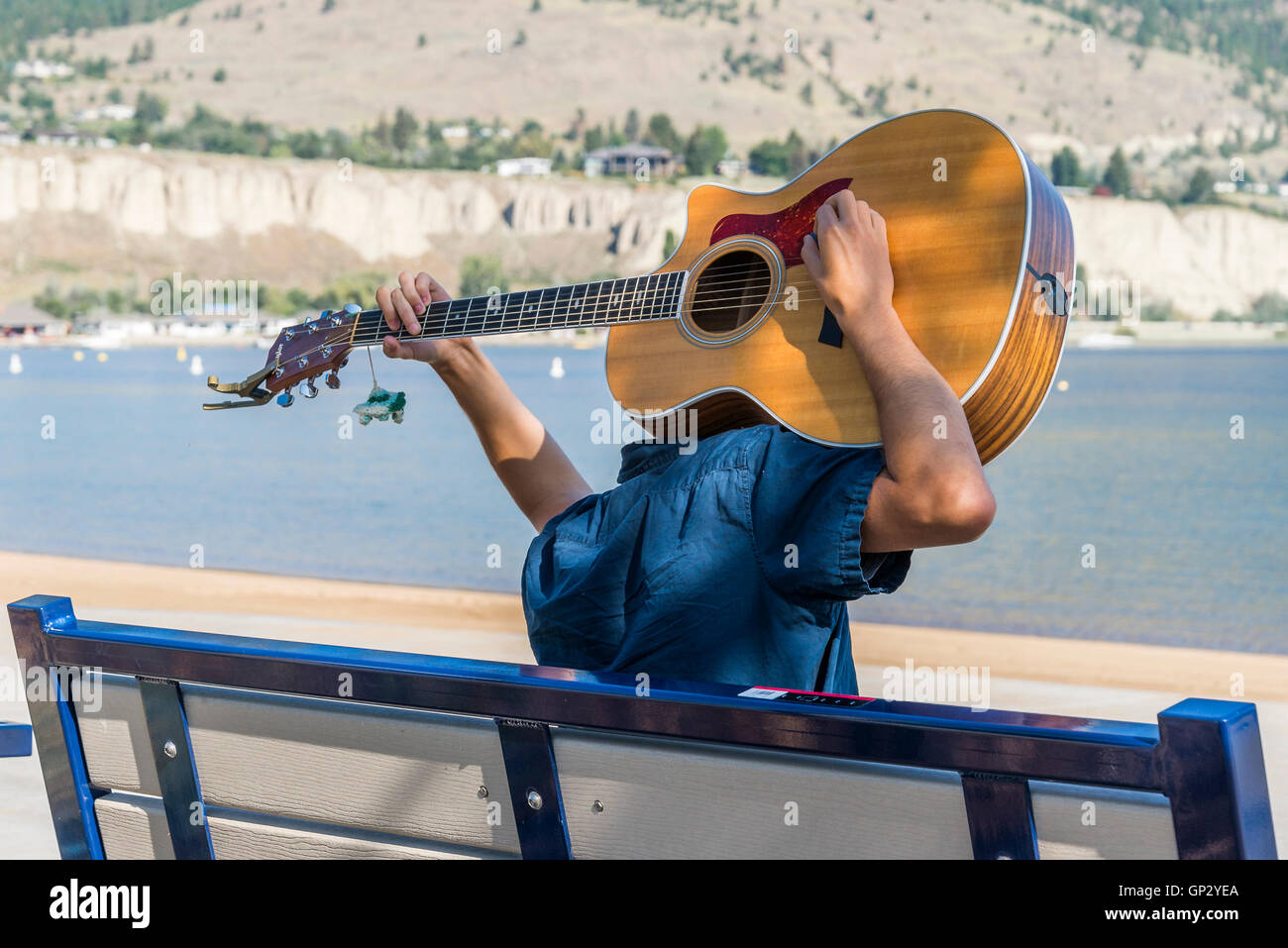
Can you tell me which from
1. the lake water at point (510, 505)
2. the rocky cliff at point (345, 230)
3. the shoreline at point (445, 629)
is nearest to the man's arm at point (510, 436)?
the shoreline at point (445, 629)

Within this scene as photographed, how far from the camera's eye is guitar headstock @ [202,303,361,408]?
2998 mm

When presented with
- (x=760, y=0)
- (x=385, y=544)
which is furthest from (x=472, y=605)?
(x=760, y=0)

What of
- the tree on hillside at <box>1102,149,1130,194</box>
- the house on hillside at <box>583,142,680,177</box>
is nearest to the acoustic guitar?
the tree on hillside at <box>1102,149,1130,194</box>

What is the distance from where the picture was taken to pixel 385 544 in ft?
66.7

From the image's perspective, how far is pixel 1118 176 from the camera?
9481 cm

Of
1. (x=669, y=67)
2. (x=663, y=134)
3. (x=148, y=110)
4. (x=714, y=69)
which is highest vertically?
(x=669, y=67)

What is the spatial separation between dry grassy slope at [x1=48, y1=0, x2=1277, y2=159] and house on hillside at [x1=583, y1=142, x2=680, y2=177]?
5.89m

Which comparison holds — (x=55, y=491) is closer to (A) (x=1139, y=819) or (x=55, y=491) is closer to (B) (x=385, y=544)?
(B) (x=385, y=544)

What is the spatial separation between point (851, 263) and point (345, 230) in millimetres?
93061

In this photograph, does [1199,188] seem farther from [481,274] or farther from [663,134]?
[481,274]

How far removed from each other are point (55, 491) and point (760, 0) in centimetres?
12815

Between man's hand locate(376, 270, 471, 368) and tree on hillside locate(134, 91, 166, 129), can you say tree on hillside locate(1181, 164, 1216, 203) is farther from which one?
man's hand locate(376, 270, 471, 368)

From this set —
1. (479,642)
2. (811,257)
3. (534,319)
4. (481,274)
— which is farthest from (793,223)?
(481,274)

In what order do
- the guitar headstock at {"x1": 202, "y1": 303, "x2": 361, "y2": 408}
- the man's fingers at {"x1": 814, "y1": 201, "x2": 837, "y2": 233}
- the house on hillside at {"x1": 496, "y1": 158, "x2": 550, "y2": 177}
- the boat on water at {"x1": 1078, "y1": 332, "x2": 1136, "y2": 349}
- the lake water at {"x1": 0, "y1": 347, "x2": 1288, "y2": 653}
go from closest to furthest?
the man's fingers at {"x1": 814, "y1": 201, "x2": 837, "y2": 233}, the guitar headstock at {"x1": 202, "y1": 303, "x2": 361, "y2": 408}, the lake water at {"x1": 0, "y1": 347, "x2": 1288, "y2": 653}, the boat on water at {"x1": 1078, "y1": 332, "x2": 1136, "y2": 349}, the house on hillside at {"x1": 496, "y1": 158, "x2": 550, "y2": 177}
